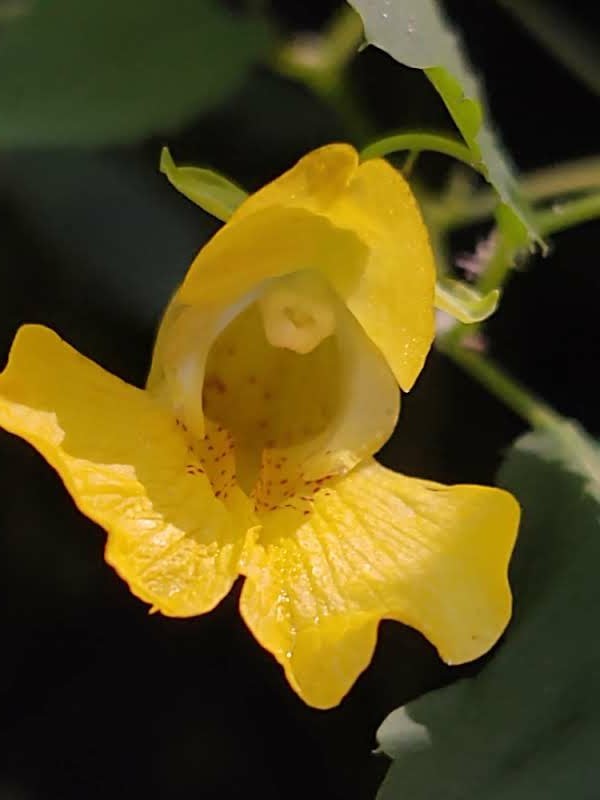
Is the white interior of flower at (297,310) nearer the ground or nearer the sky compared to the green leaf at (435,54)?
nearer the ground

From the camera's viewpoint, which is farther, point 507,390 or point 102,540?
point 102,540

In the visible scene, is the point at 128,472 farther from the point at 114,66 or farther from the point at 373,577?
the point at 114,66

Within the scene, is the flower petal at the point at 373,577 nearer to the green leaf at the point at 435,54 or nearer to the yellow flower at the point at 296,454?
the yellow flower at the point at 296,454

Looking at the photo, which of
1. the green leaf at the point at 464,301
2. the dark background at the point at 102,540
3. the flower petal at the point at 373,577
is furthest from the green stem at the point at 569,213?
the dark background at the point at 102,540

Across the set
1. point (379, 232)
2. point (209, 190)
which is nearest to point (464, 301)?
point (379, 232)

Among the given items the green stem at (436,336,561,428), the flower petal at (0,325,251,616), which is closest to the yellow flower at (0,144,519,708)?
the flower petal at (0,325,251,616)

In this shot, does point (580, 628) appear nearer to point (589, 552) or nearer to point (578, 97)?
point (589, 552)

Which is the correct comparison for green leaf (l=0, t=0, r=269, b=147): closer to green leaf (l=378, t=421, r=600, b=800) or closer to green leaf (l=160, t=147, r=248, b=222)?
green leaf (l=160, t=147, r=248, b=222)
